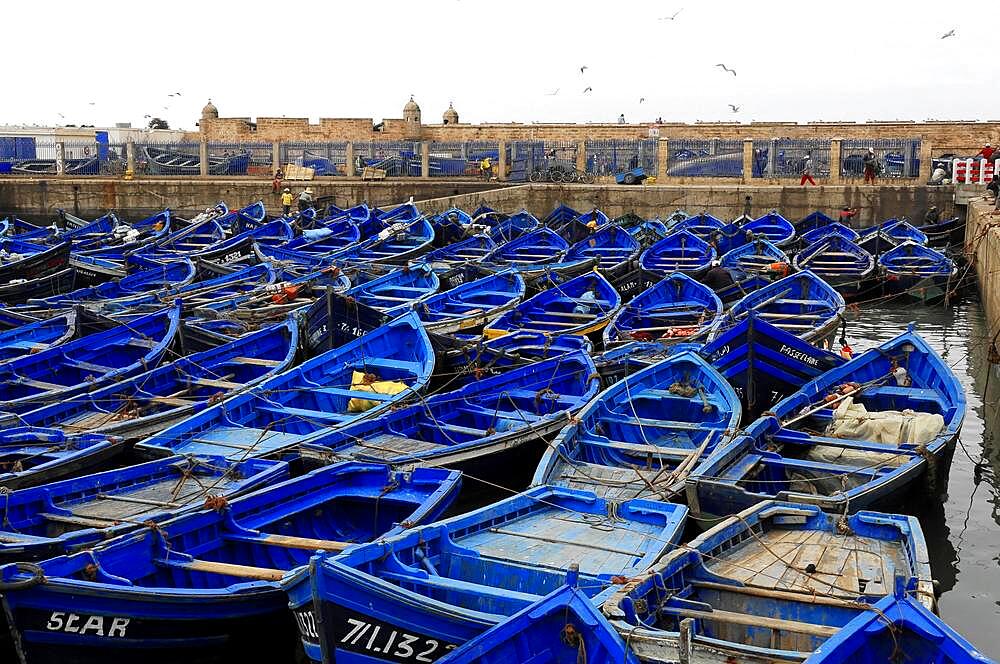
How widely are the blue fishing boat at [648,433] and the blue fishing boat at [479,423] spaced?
0.54m

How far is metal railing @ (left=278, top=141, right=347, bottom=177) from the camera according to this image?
42.1 meters

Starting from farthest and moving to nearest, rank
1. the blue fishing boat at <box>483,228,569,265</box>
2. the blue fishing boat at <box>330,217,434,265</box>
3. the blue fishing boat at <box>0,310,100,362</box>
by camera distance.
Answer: the blue fishing boat at <box>330,217,434,265</box>
the blue fishing boat at <box>483,228,569,265</box>
the blue fishing boat at <box>0,310,100,362</box>

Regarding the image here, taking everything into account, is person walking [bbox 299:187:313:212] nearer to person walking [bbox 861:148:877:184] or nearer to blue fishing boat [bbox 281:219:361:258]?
blue fishing boat [bbox 281:219:361:258]

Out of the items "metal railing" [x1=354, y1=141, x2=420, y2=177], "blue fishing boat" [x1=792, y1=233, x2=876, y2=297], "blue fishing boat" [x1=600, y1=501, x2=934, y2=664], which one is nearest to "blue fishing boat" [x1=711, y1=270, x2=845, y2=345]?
"blue fishing boat" [x1=792, y1=233, x2=876, y2=297]

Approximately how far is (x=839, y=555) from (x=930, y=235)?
24218 mm

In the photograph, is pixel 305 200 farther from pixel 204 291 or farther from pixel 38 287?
pixel 204 291

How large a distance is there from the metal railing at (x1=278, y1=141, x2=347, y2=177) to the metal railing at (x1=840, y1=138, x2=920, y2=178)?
63.8ft

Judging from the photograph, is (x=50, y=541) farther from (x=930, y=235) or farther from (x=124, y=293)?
(x=930, y=235)

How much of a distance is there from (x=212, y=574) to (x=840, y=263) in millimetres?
19619

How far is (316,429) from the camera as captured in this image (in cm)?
1202

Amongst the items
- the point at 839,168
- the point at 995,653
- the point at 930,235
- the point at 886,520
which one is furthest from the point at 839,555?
the point at 839,168

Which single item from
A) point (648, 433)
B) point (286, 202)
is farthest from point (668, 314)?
point (286, 202)

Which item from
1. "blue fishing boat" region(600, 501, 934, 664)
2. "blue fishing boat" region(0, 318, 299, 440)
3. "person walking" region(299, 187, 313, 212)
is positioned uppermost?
"person walking" region(299, 187, 313, 212)

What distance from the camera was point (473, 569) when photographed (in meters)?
7.91
